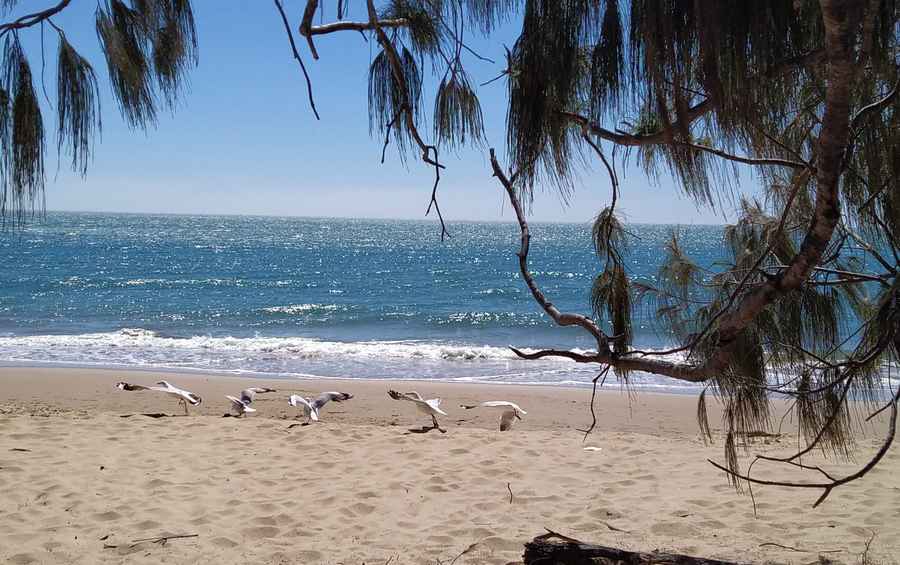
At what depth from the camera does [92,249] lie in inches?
1993

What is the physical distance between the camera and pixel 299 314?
22.3 m

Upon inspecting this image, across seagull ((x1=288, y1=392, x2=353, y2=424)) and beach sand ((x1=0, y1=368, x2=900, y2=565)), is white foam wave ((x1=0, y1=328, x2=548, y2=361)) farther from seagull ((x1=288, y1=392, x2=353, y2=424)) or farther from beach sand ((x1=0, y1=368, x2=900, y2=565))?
beach sand ((x1=0, y1=368, x2=900, y2=565))

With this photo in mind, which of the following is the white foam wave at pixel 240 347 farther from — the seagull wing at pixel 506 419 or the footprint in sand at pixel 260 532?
the footprint in sand at pixel 260 532

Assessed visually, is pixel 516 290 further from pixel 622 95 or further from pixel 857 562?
pixel 622 95

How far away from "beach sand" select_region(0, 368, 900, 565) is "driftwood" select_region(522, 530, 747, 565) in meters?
0.64

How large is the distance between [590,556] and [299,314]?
2024 centimetres

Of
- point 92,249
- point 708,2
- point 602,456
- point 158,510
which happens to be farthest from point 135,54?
point 92,249

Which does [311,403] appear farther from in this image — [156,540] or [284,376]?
[284,376]

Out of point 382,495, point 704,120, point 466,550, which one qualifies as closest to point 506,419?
point 382,495

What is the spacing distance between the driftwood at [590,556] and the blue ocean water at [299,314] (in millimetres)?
884

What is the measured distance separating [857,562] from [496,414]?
208 inches

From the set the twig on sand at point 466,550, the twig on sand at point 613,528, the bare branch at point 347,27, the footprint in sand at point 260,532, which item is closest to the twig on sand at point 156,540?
the footprint in sand at point 260,532

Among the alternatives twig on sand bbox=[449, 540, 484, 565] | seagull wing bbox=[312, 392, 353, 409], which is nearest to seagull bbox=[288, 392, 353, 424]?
seagull wing bbox=[312, 392, 353, 409]

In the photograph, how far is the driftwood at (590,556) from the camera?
105 inches
